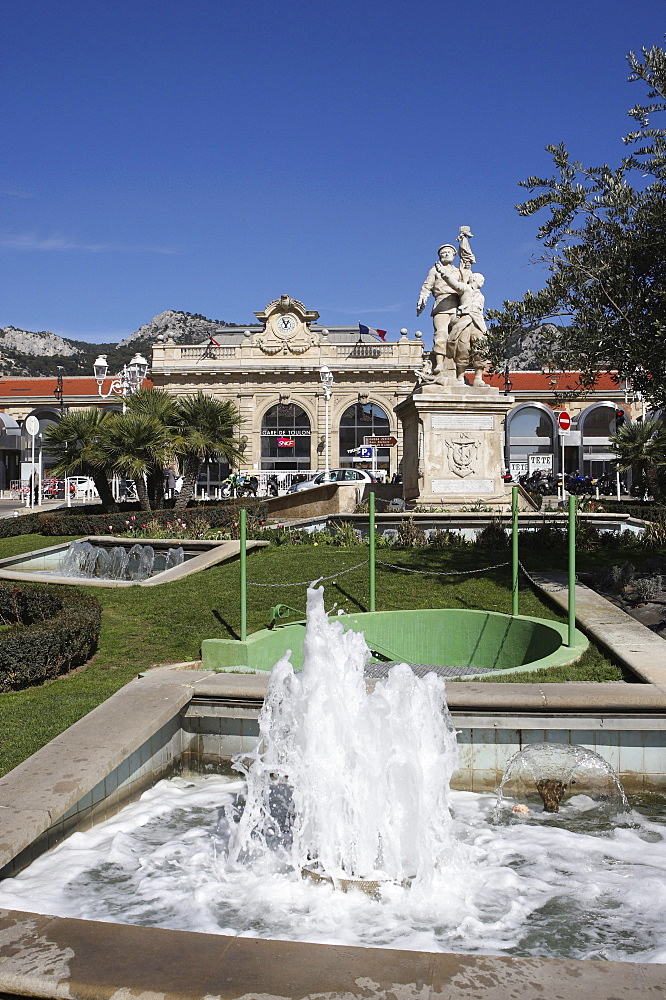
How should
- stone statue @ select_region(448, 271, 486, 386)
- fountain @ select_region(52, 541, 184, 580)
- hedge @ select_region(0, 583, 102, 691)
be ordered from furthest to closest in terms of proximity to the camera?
1. stone statue @ select_region(448, 271, 486, 386)
2. fountain @ select_region(52, 541, 184, 580)
3. hedge @ select_region(0, 583, 102, 691)

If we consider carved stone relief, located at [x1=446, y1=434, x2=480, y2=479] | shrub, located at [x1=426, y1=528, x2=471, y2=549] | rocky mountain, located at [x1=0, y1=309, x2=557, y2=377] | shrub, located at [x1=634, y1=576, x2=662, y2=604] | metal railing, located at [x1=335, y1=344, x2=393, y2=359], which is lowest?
shrub, located at [x1=634, y1=576, x2=662, y2=604]

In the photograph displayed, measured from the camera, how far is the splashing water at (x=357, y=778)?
14.7 feet

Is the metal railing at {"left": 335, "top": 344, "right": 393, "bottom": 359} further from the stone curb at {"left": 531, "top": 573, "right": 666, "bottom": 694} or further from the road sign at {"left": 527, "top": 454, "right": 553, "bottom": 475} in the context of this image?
the stone curb at {"left": 531, "top": 573, "right": 666, "bottom": 694}

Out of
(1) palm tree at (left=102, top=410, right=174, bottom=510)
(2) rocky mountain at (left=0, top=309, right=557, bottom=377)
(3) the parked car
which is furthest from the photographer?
(2) rocky mountain at (left=0, top=309, right=557, bottom=377)

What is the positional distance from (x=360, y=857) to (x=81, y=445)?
2339 cm

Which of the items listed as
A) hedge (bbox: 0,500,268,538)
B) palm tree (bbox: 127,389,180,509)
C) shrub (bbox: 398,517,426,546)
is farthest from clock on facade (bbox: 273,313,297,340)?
shrub (bbox: 398,517,426,546)

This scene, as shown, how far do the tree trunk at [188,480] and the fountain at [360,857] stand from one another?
2074cm

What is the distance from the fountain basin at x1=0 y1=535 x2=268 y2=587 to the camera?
1446 cm

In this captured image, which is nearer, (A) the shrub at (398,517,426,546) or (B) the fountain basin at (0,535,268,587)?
(B) the fountain basin at (0,535,268,587)

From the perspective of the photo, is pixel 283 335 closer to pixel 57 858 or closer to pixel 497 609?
pixel 497 609

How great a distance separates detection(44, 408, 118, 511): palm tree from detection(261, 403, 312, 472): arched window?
3157 centimetres

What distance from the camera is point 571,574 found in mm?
7641

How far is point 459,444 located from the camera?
58.9 ft

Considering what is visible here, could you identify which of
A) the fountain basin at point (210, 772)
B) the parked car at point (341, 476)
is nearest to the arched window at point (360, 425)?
the parked car at point (341, 476)
